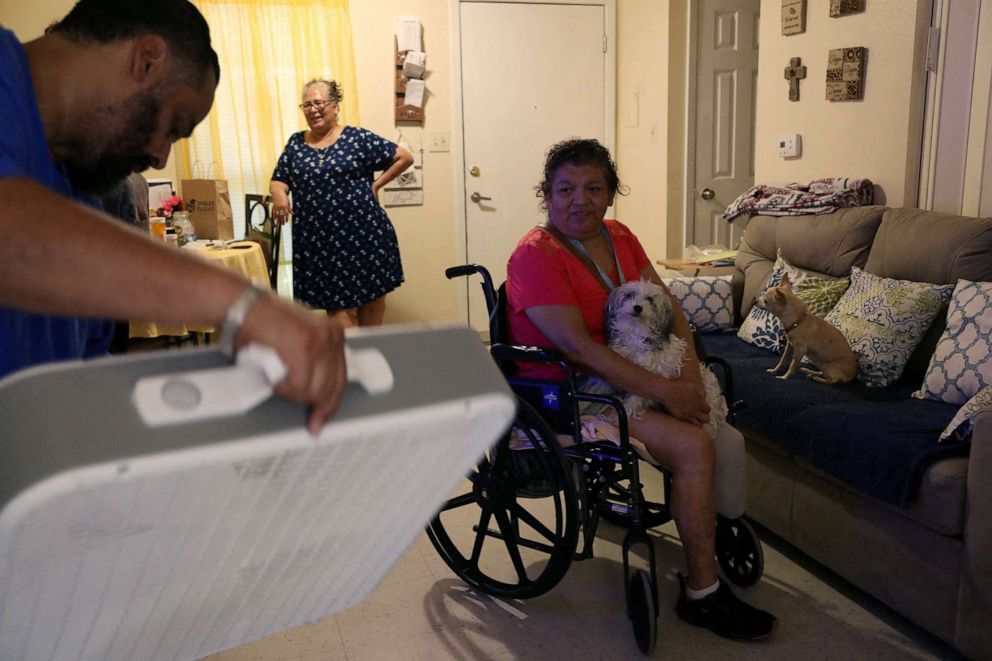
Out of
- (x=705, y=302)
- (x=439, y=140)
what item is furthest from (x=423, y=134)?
(x=705, y=302)

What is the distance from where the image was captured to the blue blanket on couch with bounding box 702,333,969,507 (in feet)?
6.86

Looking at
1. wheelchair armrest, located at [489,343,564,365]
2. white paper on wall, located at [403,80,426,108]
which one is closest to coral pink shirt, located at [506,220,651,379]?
wheelchair armrest, located at [489,343,564,365]

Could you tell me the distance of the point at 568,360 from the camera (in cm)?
222

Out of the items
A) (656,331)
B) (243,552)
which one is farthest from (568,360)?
(243,552)

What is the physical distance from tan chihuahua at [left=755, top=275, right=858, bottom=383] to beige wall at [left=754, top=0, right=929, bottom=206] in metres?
0.92

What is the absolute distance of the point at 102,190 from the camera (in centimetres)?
90

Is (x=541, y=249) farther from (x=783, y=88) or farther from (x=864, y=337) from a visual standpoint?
(x=783, y=88)

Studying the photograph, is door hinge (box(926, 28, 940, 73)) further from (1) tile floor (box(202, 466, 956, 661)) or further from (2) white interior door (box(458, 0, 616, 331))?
(2) white interior door (box(458, 0, 616, 331))

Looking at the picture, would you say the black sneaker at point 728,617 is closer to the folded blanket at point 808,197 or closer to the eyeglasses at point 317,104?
the folded blanket at point 808,197

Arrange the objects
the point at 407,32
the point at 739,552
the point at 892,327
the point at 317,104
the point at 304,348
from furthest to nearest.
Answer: the point at 407,32 < the point at 317,104 < the point at 892,327 < the point at 739,552 < the point at 304,348

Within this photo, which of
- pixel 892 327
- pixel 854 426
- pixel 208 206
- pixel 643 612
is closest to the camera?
pixel 643 612

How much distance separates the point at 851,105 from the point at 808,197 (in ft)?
1.46

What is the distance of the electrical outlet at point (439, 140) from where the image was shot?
5.49 metres

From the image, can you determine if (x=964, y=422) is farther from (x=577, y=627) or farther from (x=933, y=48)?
(x=933, y=48)
